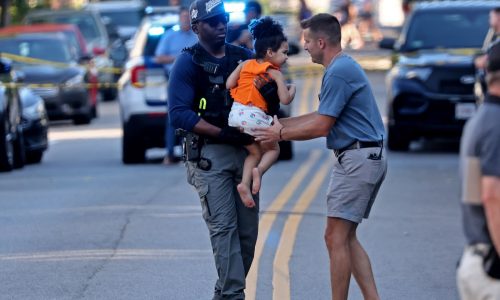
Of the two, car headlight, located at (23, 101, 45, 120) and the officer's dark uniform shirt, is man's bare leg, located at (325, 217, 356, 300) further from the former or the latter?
car headlight, located at (23, 101, 45, 120)

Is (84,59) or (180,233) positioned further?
(84,59)

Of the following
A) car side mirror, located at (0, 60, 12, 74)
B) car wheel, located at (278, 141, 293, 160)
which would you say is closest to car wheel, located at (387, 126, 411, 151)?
car wheel, located at (278, 141, 293, 160)

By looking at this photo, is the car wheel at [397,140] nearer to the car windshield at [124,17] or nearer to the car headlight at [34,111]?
the car headlight at [34,111]

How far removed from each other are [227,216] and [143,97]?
10239 millimetres

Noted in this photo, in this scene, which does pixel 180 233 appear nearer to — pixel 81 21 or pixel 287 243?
pixel 287 243

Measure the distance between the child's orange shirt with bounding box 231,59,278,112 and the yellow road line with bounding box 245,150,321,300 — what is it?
186 cm

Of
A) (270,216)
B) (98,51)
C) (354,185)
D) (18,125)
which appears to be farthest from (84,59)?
(354,185)

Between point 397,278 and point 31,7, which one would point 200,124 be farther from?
point 31,7

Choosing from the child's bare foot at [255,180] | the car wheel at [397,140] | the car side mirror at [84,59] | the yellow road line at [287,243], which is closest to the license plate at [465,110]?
the car wheel at [397,140]

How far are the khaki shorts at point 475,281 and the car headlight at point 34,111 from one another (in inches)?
567

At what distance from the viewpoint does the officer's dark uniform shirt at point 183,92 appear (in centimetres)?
783

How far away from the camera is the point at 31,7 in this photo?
39.3 meters

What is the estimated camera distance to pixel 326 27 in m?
7.71

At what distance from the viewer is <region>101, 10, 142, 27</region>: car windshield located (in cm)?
4012
